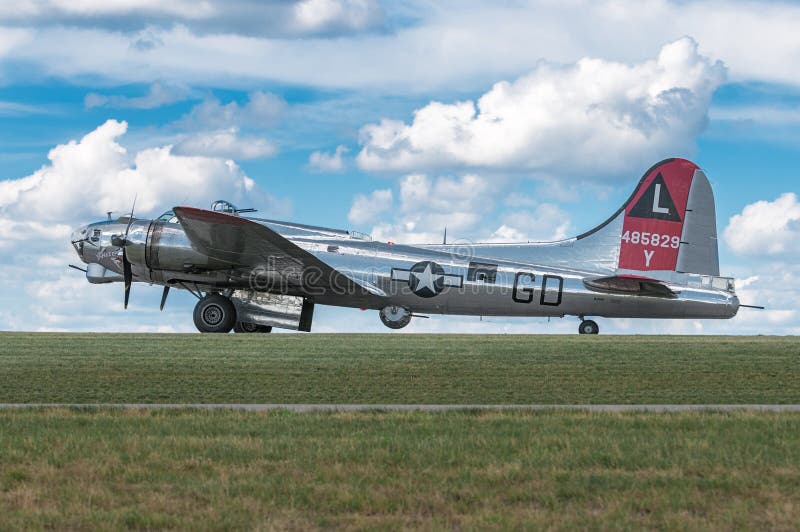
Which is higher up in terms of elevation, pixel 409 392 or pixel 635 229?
pixel 635 229

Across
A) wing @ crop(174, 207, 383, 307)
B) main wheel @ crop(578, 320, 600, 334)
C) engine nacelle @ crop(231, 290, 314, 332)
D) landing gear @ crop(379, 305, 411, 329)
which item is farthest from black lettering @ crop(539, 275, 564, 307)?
engine nacelle @ crop(231, 290, 314, 332)

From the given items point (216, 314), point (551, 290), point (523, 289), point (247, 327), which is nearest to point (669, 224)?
point (551, 290)

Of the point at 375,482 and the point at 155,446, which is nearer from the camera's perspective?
the point at 375,482

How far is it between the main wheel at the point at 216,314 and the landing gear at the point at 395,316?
5.83m

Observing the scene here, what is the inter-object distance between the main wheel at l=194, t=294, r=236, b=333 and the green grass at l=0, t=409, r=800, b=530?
23.0m

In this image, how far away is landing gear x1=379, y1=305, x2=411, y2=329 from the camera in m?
36.8

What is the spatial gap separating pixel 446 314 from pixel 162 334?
10.9m

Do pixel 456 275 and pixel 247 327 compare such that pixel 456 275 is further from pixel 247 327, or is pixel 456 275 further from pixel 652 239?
pixel 247 327

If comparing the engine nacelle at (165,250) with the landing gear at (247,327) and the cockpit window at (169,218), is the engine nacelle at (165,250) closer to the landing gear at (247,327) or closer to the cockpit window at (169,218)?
the cockpit window at (169,218)

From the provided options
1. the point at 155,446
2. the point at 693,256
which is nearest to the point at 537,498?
the point at 155,446

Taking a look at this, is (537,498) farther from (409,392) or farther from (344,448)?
(409,392)

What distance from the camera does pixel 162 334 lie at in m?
36.2

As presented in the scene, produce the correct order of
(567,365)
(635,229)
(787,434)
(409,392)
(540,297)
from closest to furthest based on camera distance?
(787,434) → (409,392) → (567,365) → (540,297) → (635,229)

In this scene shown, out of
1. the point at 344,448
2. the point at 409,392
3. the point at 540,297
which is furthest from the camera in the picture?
the point at 540,297
